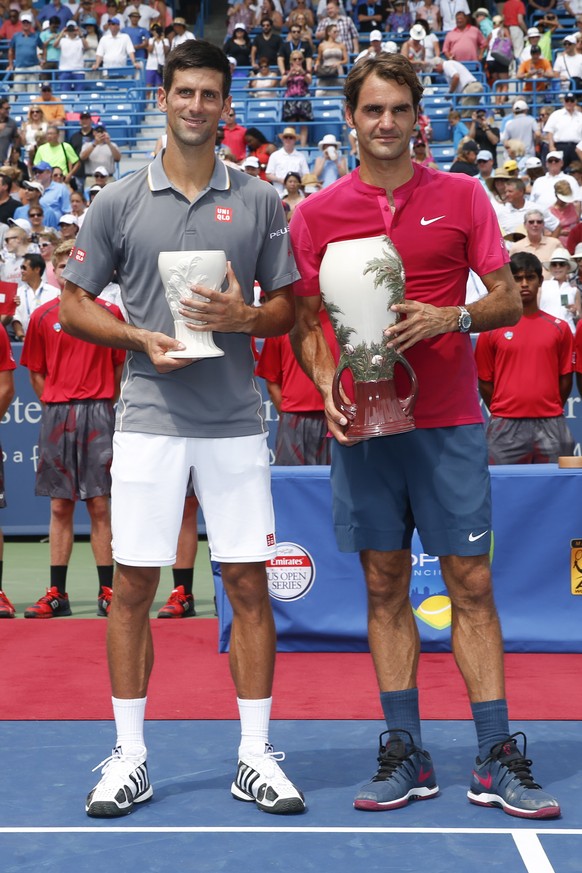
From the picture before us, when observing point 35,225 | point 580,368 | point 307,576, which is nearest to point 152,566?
point 307,576

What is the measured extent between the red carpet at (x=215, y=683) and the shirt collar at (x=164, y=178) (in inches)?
81.4

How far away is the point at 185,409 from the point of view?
3.78 m

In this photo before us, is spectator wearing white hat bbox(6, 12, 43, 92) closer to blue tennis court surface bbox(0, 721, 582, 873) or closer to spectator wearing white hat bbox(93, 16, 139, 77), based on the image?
spectator wearing white hat bbox(93, 16, 139, 77)

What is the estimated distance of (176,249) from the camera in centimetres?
370

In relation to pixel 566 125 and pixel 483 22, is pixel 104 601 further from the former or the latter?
pixel 483 22

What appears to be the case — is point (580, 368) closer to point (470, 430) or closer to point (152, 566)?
point (470, 430)

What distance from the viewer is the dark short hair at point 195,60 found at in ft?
12.2

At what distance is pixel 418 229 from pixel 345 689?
2243mm

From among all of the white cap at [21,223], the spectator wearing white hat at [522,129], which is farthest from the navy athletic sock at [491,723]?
the spectator wearing white hat at [522,129]

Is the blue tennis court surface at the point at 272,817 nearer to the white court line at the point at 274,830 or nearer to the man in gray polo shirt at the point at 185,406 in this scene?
the white court line at the point at 274,830

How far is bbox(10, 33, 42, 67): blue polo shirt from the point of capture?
20469 mm

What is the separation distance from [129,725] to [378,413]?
1209 mm

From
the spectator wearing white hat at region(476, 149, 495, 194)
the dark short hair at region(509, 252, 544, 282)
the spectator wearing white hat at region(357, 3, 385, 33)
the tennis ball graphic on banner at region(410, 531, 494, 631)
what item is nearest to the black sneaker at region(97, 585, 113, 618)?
the tennis ball graphic on banner at region(410, 531, 494, 631)

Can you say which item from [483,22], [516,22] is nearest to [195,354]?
[516,22]
